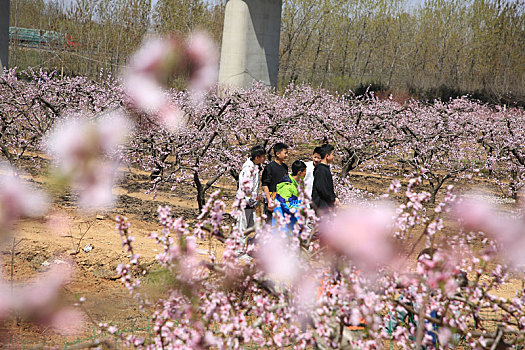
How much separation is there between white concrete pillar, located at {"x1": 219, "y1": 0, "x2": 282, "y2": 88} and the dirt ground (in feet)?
40.9

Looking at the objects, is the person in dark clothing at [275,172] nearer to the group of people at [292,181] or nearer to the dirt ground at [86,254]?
the group of people at [292,181]

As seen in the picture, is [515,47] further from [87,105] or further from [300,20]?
[87,105]

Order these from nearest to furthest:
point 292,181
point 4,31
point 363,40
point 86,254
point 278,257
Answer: point 278,257 → point 292,181 → point 86,254 → point 4,31 → point 363,40

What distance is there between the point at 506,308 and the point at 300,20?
34.9m

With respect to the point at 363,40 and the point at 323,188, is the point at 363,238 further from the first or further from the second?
the point at 363,40

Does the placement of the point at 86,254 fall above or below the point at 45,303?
below

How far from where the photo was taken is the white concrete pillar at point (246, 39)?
883 inches

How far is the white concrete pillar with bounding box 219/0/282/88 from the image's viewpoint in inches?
883

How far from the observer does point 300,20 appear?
35875 millimetres

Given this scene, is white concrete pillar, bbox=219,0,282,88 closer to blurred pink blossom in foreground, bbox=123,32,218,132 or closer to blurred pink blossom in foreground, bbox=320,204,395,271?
blurred pink blossom in foreground, bbox=123,32,218,132

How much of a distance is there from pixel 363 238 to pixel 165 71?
2.05 meters

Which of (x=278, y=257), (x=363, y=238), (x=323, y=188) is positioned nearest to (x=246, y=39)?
(x=323, y=188)

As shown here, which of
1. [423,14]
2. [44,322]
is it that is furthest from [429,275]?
[423,14]

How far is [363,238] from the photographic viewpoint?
2506mm
